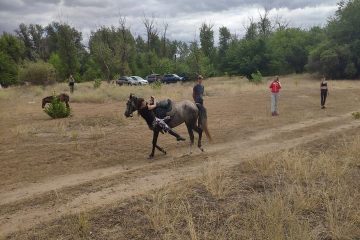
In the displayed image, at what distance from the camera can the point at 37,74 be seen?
44375 mm

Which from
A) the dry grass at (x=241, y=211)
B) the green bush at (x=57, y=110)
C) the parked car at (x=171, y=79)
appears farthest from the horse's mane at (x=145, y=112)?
the parked car at (x=171, y=79)

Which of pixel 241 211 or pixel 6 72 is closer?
pixel 241 211

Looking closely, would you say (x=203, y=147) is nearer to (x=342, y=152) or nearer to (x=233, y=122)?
(x=342, y=152)

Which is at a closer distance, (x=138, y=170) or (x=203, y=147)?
(x=138, y=170)

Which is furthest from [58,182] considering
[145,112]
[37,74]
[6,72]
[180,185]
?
[6,72]

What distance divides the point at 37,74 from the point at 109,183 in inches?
1564

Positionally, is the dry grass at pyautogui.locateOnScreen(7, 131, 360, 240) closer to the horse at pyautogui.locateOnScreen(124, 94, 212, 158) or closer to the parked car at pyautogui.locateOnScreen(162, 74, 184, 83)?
the horse at pyautogui.locateOnScreen(124, 94, 212, 158)

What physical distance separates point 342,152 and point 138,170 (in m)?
4.78

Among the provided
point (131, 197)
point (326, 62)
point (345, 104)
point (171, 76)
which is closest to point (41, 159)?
A: point (131, 197)

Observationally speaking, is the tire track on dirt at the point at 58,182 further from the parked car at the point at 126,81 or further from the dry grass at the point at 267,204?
the parked car at the point at 126,81

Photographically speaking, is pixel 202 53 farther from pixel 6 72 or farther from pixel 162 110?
pixel 162 110

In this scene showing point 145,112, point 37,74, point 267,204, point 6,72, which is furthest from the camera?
point 6,72

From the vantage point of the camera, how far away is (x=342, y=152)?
31.1ft

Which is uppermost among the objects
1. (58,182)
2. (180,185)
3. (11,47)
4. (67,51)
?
(11,47)
